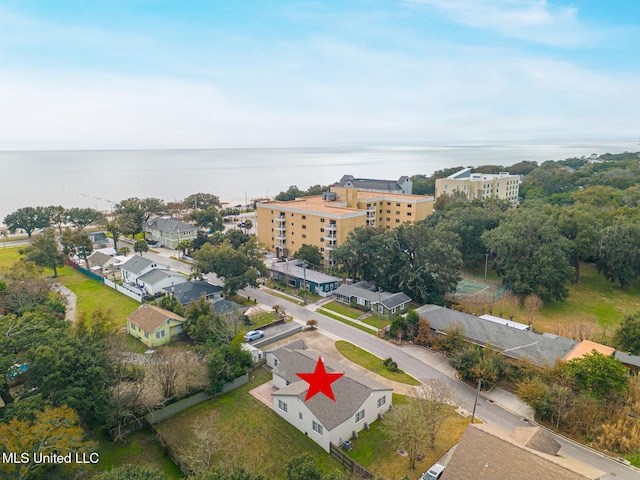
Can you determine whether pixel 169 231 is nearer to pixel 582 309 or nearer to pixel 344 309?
pixel 344 309

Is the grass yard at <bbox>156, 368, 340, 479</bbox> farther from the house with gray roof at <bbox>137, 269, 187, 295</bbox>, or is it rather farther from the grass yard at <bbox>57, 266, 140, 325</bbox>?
the house with gray roof at <bbox>137, 269, 187, 295</bbox>

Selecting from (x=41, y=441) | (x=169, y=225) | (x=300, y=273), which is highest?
(x=169, y=225)

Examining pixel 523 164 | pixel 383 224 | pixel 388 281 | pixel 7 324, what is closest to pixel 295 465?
pixel 7 324

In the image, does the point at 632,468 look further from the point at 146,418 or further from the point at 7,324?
the point at 7,324

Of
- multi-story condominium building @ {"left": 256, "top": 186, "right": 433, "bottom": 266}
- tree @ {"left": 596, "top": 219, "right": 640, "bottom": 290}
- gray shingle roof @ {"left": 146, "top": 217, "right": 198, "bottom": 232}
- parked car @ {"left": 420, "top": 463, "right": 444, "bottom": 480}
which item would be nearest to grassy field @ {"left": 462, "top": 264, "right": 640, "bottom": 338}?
tree @ {"left": 596, "top": 219, "right": 640, "bottom": 290}

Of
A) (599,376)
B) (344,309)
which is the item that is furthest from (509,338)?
(344,309)

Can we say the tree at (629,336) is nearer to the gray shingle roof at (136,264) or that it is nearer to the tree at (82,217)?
A: the gray shingle roof at (136,264)
